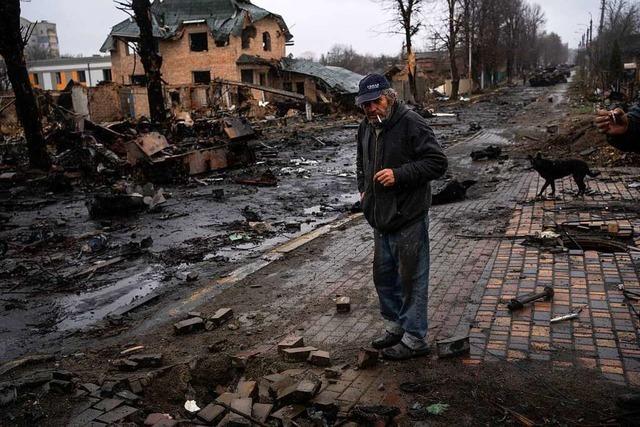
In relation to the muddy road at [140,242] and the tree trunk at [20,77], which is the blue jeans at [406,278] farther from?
the tree trunk at [20,77]

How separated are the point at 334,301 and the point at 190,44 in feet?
138

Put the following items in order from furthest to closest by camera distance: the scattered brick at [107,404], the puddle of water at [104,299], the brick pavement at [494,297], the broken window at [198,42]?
the broken window at [198,42], the puddle of water at [104,299], the brick pavement at [494,297], the scattered brick at [107,404]

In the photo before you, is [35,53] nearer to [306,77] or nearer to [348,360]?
[306,77]

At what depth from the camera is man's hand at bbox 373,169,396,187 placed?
12.3 feet

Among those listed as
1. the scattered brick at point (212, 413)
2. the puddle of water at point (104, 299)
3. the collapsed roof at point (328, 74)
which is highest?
the collapsed roof at point (328, 74)

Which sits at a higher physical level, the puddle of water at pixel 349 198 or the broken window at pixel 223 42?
the broken window at pixel 223 42

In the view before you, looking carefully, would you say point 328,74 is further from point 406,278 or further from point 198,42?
point 406,278

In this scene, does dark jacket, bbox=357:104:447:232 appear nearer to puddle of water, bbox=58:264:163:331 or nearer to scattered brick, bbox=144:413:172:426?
scattered brick, bbox=144:413:172:426

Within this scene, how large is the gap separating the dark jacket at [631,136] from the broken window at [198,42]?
43.5 m

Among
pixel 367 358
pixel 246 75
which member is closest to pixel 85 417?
pixel 367 358

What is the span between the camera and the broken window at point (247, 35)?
139 feet

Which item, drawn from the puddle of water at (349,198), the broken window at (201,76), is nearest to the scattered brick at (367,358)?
the puddle of water at (349,198)

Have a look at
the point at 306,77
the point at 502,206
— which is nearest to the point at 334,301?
the point at 502,206

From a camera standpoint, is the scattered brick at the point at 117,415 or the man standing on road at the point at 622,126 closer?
the man standing on road at the point at 622,126
